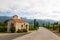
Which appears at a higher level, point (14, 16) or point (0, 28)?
point (14, 16)

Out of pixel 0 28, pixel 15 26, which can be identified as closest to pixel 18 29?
pixel 15 26

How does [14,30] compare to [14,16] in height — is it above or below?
below

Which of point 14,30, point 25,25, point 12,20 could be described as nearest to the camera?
point 14,30

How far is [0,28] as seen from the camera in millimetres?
37250

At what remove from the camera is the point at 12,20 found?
40.0m

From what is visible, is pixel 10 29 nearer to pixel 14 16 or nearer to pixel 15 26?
pixel 15 26

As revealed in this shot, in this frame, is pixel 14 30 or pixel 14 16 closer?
pixel 14 30

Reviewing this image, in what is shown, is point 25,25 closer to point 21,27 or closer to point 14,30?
point 21,27

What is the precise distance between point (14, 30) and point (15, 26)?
5.62 ft

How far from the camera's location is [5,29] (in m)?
38.4

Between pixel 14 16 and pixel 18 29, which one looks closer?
pixel 18 29

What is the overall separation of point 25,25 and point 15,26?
202 inches

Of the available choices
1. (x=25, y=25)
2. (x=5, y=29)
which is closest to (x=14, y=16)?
(x=25, y=25)

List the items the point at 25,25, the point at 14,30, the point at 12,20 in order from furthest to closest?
1. the point at 25,25
2. the point at 12,20
3. the point at 14,30
